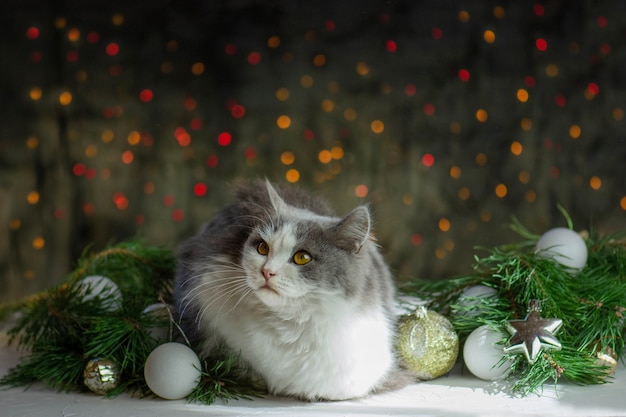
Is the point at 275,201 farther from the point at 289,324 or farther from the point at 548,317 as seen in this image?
the point at 548,317

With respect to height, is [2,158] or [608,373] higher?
[2,158]

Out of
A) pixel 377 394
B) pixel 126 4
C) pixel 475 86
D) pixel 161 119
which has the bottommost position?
pixel 377 394

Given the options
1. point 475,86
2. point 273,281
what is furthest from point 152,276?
point 475,86

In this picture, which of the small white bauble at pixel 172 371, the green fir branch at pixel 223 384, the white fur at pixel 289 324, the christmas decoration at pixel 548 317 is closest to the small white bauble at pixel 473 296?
the christmas decoration at pixel 548 317

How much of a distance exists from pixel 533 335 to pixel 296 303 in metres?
0.44

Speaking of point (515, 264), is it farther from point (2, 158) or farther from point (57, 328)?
point (2, 158)

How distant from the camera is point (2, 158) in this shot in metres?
2.26

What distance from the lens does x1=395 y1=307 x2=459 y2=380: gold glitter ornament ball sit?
136cm

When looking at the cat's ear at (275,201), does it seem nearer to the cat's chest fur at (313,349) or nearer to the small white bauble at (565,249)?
the cat's chest fur at (313,349)

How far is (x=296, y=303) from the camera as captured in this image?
1.17 m

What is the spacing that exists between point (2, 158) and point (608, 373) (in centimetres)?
184

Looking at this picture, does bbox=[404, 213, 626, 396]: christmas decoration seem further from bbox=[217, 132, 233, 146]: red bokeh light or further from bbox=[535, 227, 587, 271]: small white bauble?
bbox=[217, 132, 233, 146]: red bokeh light

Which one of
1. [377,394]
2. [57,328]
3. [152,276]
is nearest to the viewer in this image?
[377,394]

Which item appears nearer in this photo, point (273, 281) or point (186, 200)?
point (273, 281)
